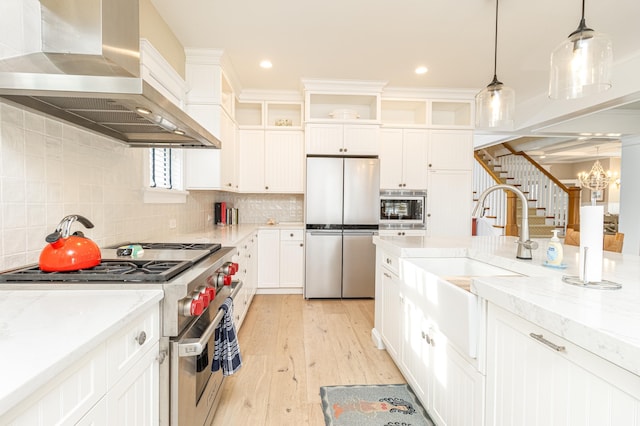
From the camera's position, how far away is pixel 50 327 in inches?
31.6

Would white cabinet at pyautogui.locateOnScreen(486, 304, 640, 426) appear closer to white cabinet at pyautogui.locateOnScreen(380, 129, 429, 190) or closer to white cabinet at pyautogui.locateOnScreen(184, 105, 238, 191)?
white cabinet at pyautogui.locateOnScreen(184, 105, 238, 191)

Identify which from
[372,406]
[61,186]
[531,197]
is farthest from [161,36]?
[531,197]

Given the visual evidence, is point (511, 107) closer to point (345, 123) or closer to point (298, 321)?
point (345, 123)

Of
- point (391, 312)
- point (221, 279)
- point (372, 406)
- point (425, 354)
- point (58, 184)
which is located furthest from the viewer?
point (391, 312)

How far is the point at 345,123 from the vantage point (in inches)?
160

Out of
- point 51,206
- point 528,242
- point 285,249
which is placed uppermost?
point 51,206

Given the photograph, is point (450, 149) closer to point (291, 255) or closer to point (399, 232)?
point (399, 232)

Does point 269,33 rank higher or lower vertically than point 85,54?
higher

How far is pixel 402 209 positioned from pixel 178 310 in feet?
11.5

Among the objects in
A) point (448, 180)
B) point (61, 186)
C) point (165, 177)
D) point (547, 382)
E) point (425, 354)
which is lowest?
point (425, 354)

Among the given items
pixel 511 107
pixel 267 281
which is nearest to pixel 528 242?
pixel 511 107

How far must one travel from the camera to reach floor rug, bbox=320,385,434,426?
1823 mm

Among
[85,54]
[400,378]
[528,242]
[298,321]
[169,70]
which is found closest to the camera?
[85,54]

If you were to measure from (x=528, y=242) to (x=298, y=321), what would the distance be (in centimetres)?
231
